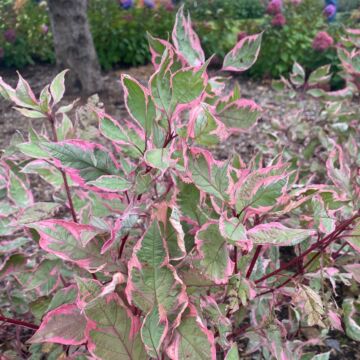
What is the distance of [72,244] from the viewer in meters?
0.77

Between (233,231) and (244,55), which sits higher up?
(244,55)

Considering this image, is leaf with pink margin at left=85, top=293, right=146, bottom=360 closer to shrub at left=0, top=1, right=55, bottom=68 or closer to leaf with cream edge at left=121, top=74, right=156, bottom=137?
leaf with cream edge at left=121, top=74, right=156, bottom=137

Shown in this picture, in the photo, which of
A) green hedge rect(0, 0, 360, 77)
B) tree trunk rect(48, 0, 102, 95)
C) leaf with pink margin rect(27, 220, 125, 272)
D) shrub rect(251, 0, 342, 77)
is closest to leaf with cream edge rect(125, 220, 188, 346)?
leaf with pink margin rect(27, 220, 125, 272)

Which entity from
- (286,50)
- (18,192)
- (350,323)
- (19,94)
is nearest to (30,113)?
(19,94)

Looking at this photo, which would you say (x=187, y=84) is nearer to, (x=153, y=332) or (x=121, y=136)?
(x=121, y=136)

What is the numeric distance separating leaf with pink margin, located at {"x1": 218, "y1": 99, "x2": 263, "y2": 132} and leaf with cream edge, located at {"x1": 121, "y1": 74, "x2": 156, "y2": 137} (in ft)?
0.71

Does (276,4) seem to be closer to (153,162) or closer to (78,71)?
(78,71)

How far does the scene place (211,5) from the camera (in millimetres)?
6324

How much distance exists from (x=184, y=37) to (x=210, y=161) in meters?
0.33

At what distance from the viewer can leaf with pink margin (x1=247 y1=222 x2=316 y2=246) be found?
68 cm

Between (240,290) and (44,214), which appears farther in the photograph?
(44,214)

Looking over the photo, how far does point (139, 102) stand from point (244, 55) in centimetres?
34

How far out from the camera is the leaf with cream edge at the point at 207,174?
2.38 feet

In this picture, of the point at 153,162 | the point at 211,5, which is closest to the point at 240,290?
the point at 153,162
